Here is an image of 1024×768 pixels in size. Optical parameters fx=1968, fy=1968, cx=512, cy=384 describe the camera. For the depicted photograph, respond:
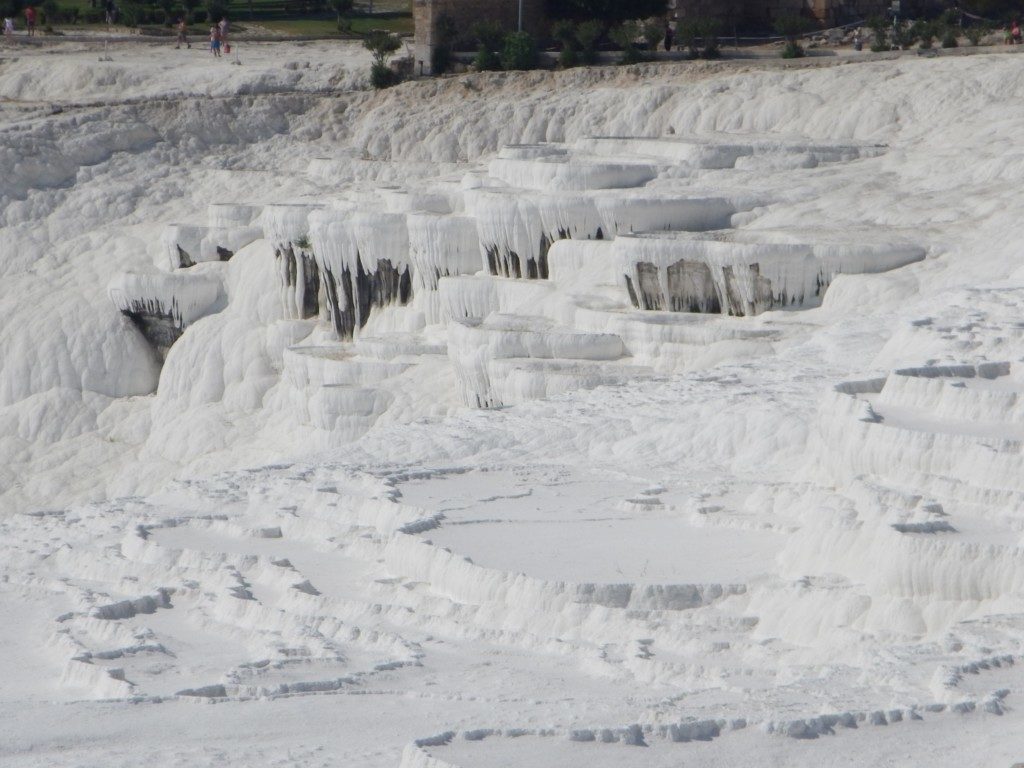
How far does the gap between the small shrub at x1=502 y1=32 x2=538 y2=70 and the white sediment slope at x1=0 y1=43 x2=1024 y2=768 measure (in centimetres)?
73

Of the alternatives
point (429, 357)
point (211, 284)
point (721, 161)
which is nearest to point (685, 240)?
point (429, 357)

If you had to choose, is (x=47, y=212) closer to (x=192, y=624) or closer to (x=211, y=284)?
(x=211, y=284)

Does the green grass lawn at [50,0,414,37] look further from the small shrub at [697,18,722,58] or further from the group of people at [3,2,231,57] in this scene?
the small shrub at [697,18,722,58]

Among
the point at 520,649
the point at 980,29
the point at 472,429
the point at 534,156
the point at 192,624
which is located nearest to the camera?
the point at 520,649

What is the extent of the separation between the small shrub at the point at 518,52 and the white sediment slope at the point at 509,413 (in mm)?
733

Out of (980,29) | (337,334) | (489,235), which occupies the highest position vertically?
(980,29)

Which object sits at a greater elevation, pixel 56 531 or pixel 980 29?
pixel 980 29

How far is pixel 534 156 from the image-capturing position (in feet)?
88.6

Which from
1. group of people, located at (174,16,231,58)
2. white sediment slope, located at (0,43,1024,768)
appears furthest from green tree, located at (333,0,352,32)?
white sediment slope, located at (0,43,1024,768)

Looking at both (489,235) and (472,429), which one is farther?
(489,235)

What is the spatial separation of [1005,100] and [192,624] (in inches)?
691

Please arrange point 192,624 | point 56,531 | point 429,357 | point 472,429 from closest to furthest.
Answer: point 192,624, point 56,531, point 472,429, point 429,357

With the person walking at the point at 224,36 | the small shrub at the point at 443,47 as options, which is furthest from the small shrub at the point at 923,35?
the person walking at the point at 224,36

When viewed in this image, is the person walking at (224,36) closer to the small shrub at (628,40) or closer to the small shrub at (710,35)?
the small shrub at (628,40)
